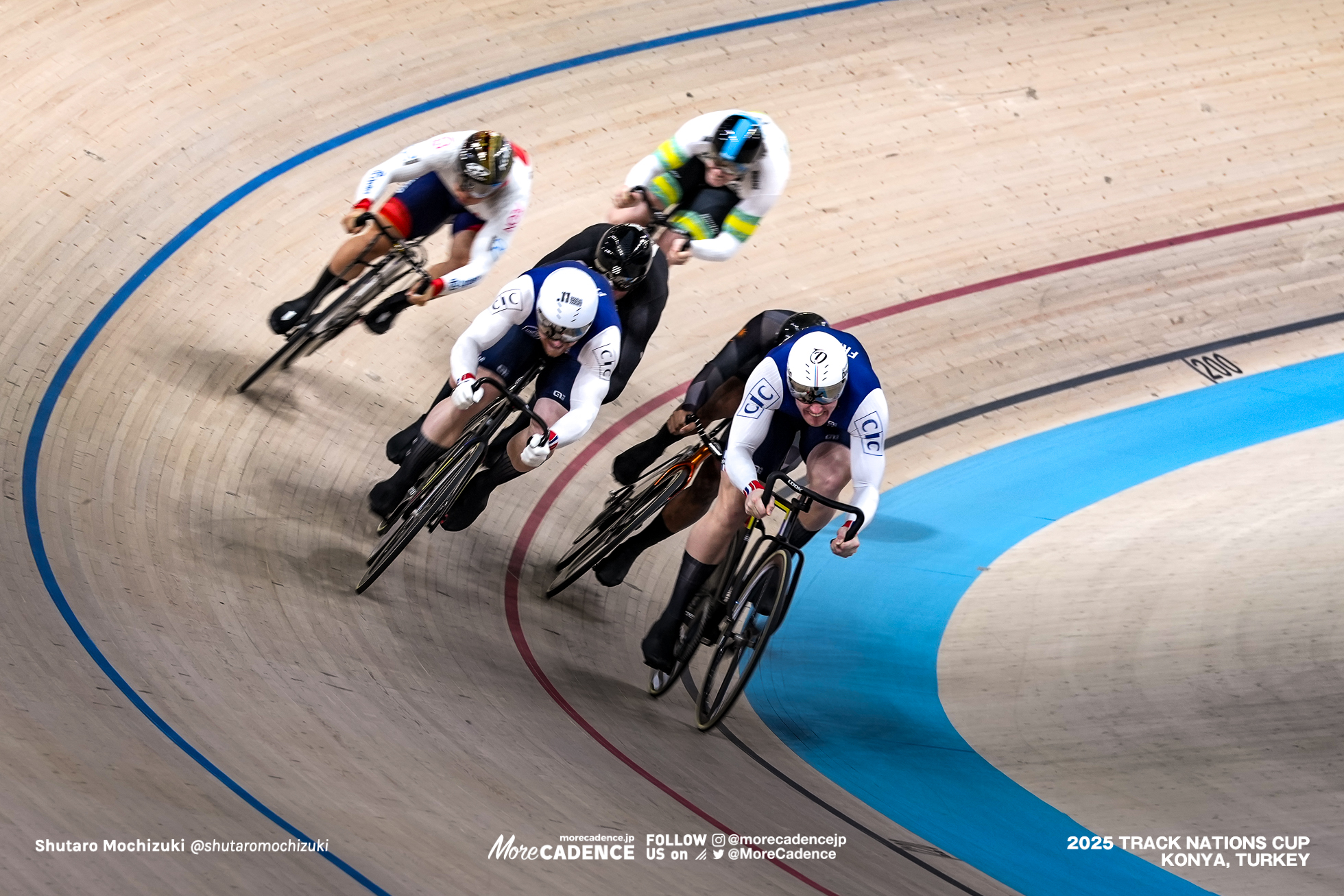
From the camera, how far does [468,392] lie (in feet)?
13.5

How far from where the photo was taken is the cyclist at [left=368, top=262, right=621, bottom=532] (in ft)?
13.7

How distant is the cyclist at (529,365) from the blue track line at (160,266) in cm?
113

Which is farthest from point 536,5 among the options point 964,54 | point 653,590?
point 653,590

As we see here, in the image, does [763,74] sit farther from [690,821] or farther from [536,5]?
[690,821]

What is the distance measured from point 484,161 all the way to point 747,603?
196cm

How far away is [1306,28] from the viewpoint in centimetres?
840

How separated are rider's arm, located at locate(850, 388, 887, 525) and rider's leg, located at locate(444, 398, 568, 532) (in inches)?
42.3

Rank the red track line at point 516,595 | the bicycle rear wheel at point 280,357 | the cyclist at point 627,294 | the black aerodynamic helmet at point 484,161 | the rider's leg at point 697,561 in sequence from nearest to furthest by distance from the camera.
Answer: the red track line at point 516,595, the rider's leg at point 697,561, the cyclist at point 627,294, the black aerodynamic helmet at point 484,161, the bicycle rear wheel at point 280,357

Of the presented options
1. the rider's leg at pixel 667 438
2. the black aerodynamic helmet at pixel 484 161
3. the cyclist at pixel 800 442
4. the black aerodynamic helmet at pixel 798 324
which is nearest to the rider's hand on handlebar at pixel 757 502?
the cyclist at pixel 800 442

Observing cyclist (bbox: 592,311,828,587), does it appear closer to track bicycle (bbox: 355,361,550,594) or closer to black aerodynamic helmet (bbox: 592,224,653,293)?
black aerodynamic helmet (bbox: 592,224,653,293)

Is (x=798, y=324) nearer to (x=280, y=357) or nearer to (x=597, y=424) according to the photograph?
(x=597, y=424)

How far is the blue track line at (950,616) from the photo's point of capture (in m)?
4.26

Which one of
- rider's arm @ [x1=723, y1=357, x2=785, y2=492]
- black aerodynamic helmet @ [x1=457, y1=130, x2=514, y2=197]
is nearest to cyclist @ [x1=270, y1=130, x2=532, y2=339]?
black aerodynamic helmet @ [x1=457, y1=130, x2=514, y2=197]

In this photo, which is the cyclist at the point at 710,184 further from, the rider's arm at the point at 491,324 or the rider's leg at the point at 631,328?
the rider's arm at the point at 491,324
